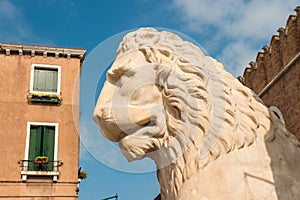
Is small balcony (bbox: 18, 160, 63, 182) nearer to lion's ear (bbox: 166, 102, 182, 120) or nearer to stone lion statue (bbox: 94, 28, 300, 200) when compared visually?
stone lion statue (bbox: 94, 28, 300, 200)

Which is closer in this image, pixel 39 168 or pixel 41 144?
pixel 39 168

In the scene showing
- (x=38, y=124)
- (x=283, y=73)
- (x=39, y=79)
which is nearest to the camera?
(x=283, y=73)

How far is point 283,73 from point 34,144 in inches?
356

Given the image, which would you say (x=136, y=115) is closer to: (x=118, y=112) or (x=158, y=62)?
(x=118, y=112)

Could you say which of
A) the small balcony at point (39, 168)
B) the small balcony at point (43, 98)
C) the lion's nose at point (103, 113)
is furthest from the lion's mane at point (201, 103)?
the small balcony at point (43, 98)

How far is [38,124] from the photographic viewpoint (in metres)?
16.5

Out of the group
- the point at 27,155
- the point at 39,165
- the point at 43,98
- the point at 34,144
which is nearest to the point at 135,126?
the point at 39,165

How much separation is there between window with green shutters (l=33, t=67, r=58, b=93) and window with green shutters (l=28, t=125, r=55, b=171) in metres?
1.47

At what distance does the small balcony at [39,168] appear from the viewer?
1579cm

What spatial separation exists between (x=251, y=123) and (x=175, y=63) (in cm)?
44

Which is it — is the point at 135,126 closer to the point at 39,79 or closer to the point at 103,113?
the point at 103,113

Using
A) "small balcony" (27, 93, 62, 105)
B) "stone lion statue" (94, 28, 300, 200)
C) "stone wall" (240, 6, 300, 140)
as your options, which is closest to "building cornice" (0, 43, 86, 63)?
"small balcony" (27, 93, 62, 105)

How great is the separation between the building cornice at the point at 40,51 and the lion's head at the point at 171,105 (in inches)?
616

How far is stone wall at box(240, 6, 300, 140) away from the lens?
34.0 ft
